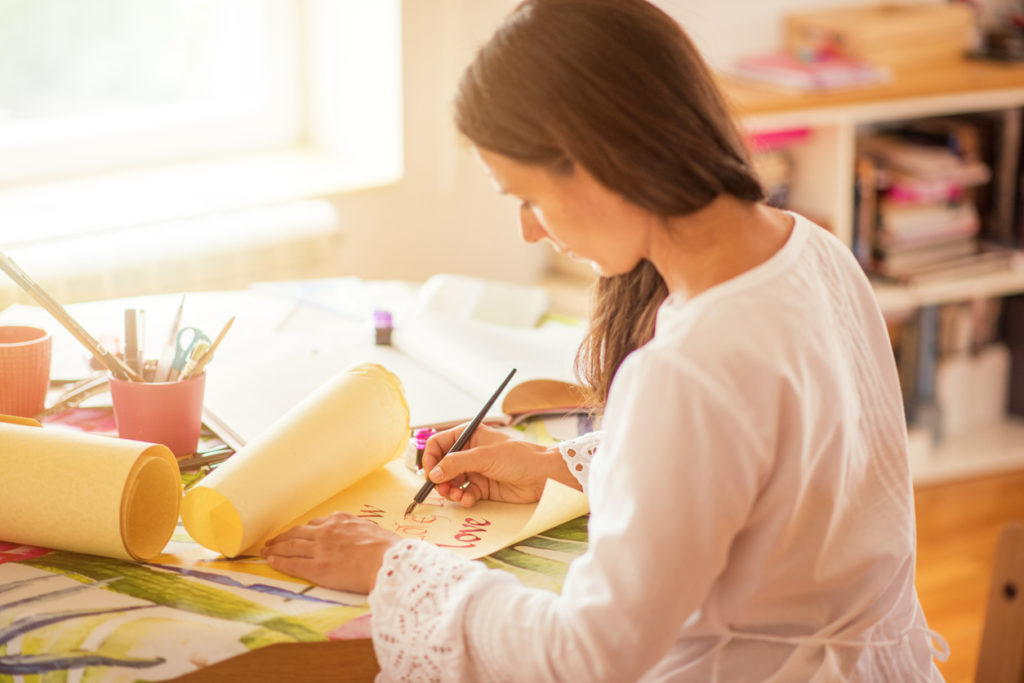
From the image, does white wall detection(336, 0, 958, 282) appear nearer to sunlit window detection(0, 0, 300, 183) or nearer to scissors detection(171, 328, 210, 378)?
sunlit window detection(0, 0, 300, 183)

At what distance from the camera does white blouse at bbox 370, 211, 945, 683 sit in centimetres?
73

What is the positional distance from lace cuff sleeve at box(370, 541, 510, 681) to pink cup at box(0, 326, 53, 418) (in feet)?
1.67

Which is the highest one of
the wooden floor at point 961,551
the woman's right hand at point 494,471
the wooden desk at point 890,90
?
the wooden desk at point 890,90

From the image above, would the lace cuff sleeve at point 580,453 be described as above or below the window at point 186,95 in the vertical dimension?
below

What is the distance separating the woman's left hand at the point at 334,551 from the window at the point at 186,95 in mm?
1361

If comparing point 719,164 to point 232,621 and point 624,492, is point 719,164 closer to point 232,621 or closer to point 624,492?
point 624,492

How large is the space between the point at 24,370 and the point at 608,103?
703mm

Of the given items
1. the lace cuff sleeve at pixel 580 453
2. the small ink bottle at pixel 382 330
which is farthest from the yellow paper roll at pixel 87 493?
the small ink bottle at pixel 382 330

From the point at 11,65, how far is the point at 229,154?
1.54ft

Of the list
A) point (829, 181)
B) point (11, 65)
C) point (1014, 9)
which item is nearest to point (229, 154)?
point (11, 65)

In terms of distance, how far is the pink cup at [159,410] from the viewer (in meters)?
1.06

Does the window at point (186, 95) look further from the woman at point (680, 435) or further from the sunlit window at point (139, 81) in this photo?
the woman at point (680, 435)

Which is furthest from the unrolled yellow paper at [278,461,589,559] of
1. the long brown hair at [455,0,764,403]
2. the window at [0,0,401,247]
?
the window at [0,0,401,247]

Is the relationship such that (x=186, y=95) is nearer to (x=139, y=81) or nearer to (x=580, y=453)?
(x=139, y=81)
